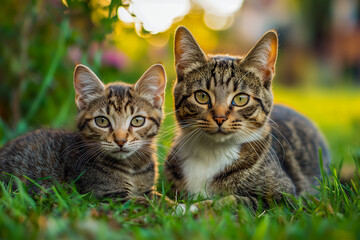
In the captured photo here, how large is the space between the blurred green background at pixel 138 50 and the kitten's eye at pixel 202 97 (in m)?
→ 0.27

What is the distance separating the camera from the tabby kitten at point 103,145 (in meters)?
2.49

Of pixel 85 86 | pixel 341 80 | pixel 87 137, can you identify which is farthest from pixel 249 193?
pixel 341 80

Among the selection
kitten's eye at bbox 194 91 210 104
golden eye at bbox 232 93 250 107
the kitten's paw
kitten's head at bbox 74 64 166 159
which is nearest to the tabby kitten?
kitten's head at bbox 74 64 166 159

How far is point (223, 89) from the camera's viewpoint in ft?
8.40

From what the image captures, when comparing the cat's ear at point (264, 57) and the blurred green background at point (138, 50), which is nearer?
the cat's ear at point (264, 57)

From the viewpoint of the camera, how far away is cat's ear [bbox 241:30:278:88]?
2.63 metres

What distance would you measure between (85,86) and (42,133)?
554 mm

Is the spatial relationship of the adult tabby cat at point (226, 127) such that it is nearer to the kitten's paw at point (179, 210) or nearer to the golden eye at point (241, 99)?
the golden eye at point (241, 99)

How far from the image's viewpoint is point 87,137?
8.52 ft

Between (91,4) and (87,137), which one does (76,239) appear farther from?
(91,4)

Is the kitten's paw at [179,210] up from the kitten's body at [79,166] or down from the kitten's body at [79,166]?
down

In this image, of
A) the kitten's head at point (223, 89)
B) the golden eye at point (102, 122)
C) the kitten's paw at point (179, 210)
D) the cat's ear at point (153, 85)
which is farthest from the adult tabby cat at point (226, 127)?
the golden eye at point (102, 122)

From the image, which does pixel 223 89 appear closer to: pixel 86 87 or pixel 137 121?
pixel 137 121

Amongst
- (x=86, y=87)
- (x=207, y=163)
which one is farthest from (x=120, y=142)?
(x=207, y=163)
